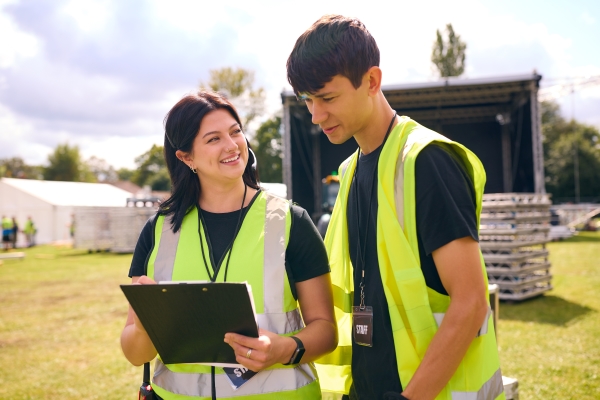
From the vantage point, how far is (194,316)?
1562mm

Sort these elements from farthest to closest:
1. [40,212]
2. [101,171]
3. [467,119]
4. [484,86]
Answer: [101,171] < [40,212] < [467,119] < [484,86]

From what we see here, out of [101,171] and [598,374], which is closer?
[598,374]

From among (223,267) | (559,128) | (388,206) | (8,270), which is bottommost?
(8,270)

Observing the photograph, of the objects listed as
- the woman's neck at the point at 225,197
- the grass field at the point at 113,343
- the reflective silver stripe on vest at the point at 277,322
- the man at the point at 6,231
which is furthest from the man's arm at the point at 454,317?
the man at the point at 6,231

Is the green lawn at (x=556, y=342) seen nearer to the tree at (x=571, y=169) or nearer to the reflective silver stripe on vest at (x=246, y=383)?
the reflective silver stripe on vest at (x=246, y=383)

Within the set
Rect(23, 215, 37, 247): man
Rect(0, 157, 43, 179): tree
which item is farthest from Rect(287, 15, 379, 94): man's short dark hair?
Rect(0, 157, 43, 179): tree

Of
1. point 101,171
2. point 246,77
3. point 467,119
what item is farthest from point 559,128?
point 101,171

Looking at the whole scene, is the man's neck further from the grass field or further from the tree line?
the tree line

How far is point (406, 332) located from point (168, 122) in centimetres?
122

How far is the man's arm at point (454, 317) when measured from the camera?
4.48 feet

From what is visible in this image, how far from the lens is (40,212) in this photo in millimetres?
33625

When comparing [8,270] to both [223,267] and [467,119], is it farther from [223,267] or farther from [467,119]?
[223,267]

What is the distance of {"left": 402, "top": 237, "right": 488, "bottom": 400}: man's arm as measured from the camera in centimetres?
136

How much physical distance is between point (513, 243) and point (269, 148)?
31.3m
